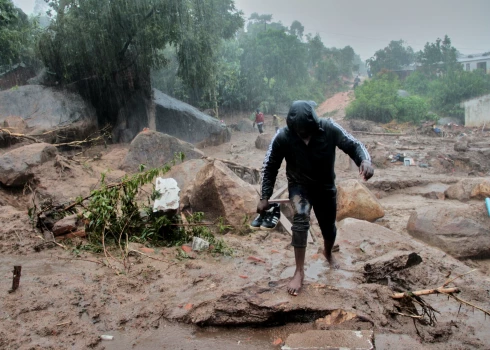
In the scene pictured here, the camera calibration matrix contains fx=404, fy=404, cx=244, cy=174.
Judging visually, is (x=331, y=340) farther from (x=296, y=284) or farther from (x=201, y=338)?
(x=201, y=338)

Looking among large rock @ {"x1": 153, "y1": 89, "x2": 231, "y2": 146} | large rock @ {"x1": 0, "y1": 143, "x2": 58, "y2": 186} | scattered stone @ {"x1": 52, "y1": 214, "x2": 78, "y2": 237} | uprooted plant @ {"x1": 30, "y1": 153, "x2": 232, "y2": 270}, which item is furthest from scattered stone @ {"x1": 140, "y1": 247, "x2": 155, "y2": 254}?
large rock @ {"x1": 153, "y1": 89, "x2": 231, "y2": 146}

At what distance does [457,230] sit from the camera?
586 centimetres

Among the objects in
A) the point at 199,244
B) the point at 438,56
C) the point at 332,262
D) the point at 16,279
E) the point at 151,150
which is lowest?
the point at 332,262

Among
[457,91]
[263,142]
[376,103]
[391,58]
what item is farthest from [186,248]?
[391,58]

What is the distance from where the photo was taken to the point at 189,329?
2969mm

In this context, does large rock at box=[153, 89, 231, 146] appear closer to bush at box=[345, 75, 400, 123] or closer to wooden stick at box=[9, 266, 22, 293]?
bush at box=[345, 75, 400, 123]

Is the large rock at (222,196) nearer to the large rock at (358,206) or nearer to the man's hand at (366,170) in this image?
the large rock at (358,206)

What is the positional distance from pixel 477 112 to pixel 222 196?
26.1 meters

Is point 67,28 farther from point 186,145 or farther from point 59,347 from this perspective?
point 59,347

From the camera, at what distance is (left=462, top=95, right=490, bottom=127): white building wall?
25734 millimetres

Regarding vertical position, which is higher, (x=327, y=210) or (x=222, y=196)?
(x=327, y=210)

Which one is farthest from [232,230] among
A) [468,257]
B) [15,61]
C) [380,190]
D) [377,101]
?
[377,101]

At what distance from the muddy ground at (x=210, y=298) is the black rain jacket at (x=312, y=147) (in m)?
0.95

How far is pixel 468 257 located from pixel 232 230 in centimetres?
339
